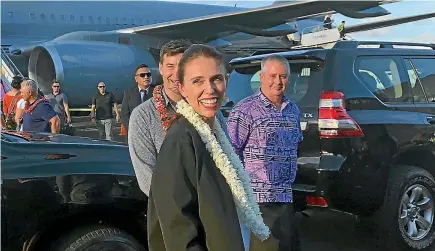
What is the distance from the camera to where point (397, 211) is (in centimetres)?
457

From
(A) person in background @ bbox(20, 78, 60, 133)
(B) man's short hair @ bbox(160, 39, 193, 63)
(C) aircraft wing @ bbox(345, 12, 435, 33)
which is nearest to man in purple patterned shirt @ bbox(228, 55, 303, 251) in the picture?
(B) man's short hair @ bbox(160, 39, 193, 63)

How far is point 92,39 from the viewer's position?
16.2 m

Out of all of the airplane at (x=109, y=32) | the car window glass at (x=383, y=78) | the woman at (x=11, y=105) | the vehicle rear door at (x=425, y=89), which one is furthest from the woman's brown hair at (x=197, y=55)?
the airplane at (x=109, y=32)

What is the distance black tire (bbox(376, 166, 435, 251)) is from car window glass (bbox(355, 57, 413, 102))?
646 millimetres

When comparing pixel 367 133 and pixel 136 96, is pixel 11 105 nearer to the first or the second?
pixel 136 96

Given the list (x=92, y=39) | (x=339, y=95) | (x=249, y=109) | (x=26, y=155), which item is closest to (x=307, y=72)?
A: (x=339, y=95)

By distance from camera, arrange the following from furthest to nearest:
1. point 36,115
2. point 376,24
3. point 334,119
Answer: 1. point 376,24
2. point 36,115
3. point 334,119

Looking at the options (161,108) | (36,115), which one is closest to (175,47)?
(161,108)

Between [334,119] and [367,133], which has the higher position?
[334,119]

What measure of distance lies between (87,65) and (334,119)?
11.2 meters

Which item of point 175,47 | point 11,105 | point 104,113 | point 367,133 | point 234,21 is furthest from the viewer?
point 234,21

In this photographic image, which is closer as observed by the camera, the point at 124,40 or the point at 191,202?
the point at 191,202

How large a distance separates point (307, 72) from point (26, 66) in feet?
48.9

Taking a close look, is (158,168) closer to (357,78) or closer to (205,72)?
(205,72)
